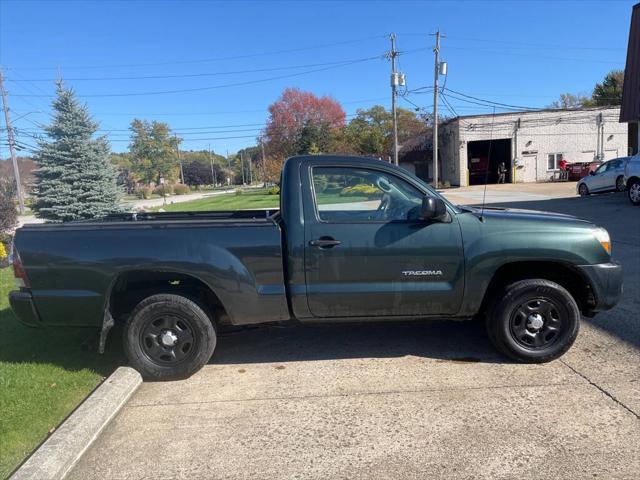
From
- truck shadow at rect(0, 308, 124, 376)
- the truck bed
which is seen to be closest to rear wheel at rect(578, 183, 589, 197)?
the truck bed

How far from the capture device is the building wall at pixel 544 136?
39188mm

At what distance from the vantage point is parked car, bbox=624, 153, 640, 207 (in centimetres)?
1590

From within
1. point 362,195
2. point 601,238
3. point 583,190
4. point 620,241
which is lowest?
point 620,241

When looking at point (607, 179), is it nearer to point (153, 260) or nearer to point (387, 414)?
point (387, 414)

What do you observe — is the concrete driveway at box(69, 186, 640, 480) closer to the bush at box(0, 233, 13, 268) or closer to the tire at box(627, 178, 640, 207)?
the bush at box(0, 233, 13, 268)

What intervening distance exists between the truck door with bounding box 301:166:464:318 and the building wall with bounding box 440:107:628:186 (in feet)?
124

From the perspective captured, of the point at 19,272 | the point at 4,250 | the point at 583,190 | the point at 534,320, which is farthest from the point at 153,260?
the point at 583,190

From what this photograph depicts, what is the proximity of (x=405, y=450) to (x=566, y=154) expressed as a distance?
42.9m

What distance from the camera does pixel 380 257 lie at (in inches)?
155

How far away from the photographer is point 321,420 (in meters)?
3.40

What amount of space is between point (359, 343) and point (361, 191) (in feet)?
5.38

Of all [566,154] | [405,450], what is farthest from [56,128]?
[566,154]

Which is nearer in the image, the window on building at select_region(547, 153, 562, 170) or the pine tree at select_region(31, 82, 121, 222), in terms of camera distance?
the pine tree at select_region(31, 82, 121, 222)

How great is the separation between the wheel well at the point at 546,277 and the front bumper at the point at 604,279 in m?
0.08
